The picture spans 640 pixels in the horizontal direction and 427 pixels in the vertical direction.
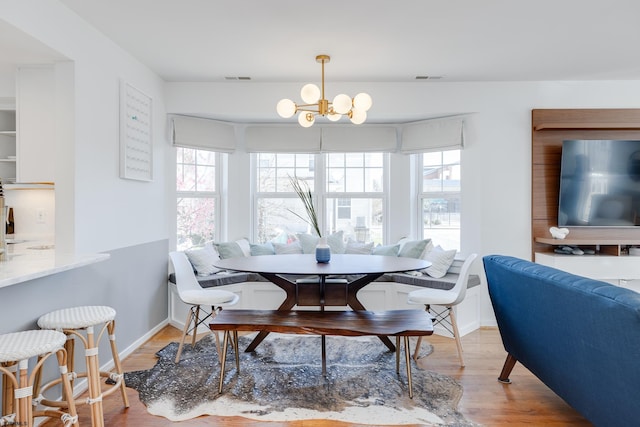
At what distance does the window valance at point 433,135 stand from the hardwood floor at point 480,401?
2075 mm

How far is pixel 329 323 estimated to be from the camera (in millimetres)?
2648

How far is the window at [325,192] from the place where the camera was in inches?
187

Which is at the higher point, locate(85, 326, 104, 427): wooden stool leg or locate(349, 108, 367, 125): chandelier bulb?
locate(349, 108, 367, 125): chandelier bulb

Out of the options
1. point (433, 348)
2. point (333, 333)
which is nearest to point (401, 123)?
point (433, 348)

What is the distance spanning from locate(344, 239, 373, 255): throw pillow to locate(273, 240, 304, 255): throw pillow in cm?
53

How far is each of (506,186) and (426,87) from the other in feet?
4.31

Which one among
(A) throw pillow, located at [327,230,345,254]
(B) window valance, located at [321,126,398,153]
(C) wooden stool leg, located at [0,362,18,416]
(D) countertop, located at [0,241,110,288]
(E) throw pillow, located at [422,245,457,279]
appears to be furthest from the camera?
(B) window valance, located at [321,126,398,153]

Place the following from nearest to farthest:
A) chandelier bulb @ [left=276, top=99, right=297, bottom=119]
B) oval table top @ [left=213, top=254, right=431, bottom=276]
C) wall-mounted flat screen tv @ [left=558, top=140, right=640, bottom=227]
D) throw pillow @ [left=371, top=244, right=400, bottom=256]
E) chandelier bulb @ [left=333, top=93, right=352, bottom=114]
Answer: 1. oval table top @ [left=213, top=254, right=431, bottom=276]
2. chandelier bulb @ [left=333, top=93, right=352, bottom=114]
3. chandelier bulb @ [left=276, top=99, right=297, bottom=119]
4. wall-mounted flat screen tv @ [left=558, top=140, right=640, bottom=227]
5. throw pillow @ [left=371, top=244, right=400, bottom=256]

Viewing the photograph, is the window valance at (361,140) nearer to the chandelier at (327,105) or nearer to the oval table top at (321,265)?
the chandelier at (327,105)

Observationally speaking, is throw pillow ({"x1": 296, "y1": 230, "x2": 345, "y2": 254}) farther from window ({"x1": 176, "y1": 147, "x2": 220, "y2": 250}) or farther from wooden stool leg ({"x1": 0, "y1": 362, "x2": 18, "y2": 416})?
wooden stool leg ({"x1": 0, "y1": 362, "x2": 18, "y2": 416})

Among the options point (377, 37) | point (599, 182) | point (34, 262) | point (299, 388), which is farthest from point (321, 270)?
point (599, 182)

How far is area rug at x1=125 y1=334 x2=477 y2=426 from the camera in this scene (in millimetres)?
2352

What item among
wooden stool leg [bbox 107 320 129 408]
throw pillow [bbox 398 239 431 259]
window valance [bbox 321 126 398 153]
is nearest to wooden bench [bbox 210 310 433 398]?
wooden stool leg [bbox 107 320 129 408]

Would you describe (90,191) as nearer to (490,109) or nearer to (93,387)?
(93,387)
